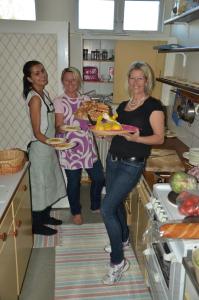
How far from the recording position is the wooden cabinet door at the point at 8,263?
1.41m

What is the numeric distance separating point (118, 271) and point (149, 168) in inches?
29.8

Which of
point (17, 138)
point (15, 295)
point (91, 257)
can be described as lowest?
point (91, 257)

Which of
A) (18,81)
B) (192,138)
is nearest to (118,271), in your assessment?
(192,138)

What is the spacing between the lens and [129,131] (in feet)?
5.49

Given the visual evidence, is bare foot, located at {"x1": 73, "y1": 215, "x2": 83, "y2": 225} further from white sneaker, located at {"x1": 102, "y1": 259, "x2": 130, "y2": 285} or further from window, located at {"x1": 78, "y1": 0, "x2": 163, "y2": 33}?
window, located at {"x1": 78, "y1": 0, "x2": 163, "y2": 33}

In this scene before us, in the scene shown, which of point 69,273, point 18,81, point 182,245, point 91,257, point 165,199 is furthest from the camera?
point 18,81

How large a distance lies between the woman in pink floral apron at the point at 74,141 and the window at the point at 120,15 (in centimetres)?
109

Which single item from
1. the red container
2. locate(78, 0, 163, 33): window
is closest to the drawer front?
the red container

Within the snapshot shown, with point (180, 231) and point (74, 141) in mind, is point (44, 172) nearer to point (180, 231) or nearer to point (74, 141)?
point (74, 141)

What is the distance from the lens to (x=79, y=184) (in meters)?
2.61

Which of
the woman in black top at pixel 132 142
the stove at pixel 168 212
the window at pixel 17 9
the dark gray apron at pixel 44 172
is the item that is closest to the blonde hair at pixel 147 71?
the woman in black top at pixel 132 142

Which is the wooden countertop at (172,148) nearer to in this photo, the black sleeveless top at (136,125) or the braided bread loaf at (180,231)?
the black sleeveless top at (136,125)

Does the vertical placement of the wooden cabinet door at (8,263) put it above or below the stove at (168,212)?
below

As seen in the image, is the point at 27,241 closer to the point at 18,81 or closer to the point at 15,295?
the point at 15,295
